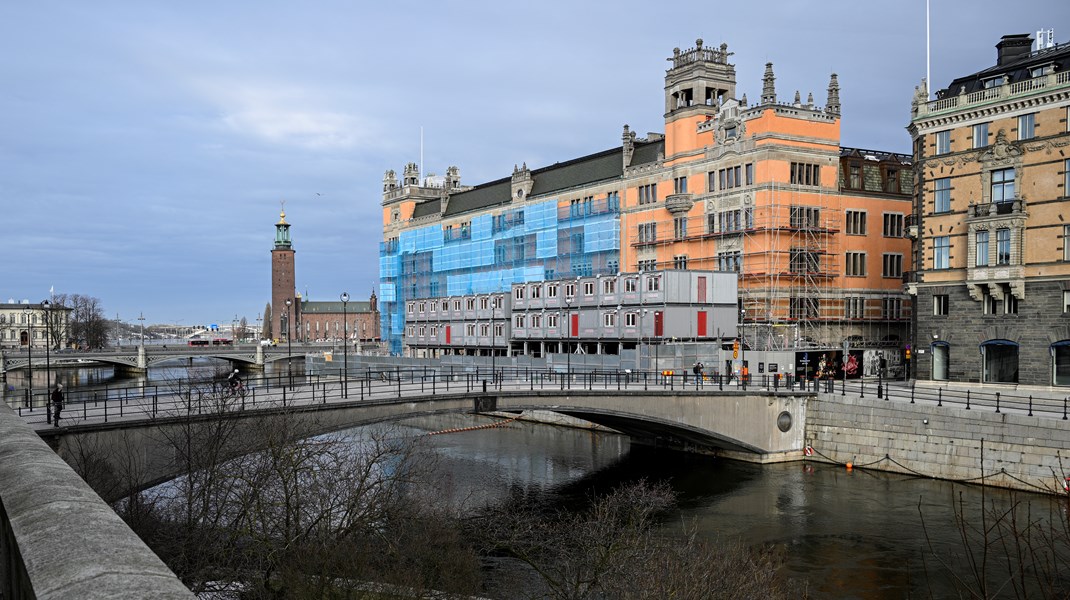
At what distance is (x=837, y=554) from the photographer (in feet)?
96.9

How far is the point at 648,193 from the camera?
7525 centimetres

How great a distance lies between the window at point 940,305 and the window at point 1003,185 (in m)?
6.78

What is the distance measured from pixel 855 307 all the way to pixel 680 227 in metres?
16.3

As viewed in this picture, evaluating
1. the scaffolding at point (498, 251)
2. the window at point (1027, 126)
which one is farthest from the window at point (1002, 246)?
the scaffolding at point (498, 251)

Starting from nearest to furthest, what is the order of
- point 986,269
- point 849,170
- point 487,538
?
point 487,538
point 986,269
point 849,170

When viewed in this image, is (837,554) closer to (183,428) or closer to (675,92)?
(183,428)

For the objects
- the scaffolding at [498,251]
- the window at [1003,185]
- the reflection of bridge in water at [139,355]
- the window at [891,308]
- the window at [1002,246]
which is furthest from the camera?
the reflection of bridge in water at [139,355]

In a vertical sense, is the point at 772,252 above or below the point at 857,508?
above

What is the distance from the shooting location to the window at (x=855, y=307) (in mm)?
68688

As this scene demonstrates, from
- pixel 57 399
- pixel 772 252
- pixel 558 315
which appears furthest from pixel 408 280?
pixel 57 399

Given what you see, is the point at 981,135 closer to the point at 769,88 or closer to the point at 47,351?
the point at 769,88

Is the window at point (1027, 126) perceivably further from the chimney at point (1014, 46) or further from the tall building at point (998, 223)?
the chimney at point (1014, 46)

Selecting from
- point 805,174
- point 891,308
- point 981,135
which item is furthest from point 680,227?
point 981,135

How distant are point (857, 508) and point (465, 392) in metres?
18.5
